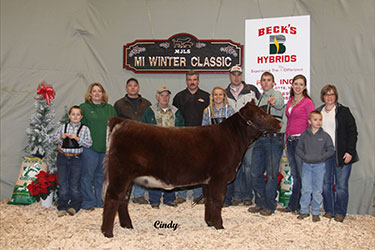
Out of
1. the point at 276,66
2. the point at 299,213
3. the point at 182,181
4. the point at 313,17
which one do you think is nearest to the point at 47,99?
the point at 182,181

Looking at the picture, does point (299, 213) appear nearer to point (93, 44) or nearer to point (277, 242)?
point (277, 242)

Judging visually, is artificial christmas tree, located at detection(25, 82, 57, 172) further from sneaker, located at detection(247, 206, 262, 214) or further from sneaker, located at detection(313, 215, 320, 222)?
sneaker, located at detection(313, 215, 320, 222)

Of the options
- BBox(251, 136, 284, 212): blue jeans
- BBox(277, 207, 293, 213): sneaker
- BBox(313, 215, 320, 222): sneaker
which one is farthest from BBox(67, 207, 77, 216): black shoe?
BBox(313, 215, 320, 222): sneaker

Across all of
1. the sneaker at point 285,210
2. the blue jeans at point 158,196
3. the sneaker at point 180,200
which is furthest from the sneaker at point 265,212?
the blue jeans at point 158,196

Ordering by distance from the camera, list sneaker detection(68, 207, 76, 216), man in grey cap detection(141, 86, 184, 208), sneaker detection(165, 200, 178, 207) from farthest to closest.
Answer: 1. sneaker detection(165, 200, 178, 207)
2. man in grey cap detection(141, 86, 184, 208)
3. sneaker detection(68, 207, 76, 216)

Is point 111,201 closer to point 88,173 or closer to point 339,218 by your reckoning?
point 88,173

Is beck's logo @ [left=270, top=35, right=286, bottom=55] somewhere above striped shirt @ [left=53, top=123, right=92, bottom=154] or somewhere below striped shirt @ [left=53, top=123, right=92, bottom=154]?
above

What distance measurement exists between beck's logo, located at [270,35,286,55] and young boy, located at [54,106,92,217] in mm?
3762

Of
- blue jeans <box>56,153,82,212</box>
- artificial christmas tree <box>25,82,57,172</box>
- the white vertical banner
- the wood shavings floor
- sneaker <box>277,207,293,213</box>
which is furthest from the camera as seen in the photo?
the white vertical banner

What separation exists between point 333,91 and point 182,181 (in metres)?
2.79

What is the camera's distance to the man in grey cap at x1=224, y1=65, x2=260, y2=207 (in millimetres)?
5633

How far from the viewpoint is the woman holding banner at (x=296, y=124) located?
5180mm

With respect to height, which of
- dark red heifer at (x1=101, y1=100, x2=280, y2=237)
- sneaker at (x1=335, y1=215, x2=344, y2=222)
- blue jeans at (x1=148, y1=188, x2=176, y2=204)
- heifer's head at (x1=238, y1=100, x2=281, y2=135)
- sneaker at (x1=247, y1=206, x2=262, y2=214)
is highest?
heifer's head at (x1=238, y1=100, x2=281, y2=135)

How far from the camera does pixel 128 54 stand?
22.2 ft
